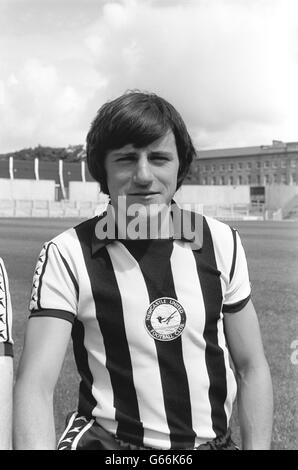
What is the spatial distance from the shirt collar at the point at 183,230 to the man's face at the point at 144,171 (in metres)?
0.10

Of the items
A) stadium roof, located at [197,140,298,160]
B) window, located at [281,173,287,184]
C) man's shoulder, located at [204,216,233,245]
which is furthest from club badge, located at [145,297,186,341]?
window, located at [281,173,287,184]

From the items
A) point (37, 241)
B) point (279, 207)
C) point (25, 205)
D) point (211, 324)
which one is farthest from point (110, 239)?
point (279, 207)

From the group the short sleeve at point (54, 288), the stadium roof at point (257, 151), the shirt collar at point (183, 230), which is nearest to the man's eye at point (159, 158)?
the shirt collar at point (183, 230)

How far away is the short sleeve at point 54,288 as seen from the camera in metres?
1.79

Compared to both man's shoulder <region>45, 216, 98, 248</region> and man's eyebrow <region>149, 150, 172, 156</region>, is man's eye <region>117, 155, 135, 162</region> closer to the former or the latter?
man's eyebrow <region>149, 150, 172, 156</region>

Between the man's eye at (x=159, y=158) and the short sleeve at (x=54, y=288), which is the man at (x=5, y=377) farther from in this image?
the man's eye at (x=159, y=158)

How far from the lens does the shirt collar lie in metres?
1.92

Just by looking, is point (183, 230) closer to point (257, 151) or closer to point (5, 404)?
point (5, 404)

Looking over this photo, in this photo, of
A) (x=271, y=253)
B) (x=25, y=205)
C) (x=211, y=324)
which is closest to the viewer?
(x=211, y=324)

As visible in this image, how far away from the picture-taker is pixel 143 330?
5.97ft

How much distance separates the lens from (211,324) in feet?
6.20

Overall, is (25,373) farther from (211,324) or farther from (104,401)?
(211,324)

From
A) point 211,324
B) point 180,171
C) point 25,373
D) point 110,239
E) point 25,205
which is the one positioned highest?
point 25,205

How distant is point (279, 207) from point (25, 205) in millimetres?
28537
